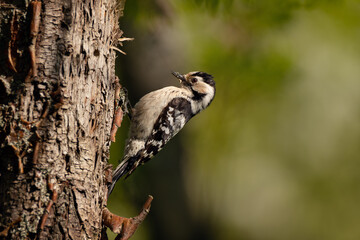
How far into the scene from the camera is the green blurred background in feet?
21.7

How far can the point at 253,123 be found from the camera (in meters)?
12.0

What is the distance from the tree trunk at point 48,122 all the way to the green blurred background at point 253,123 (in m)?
2.11

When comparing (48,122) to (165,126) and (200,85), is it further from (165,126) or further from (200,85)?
(200,85)

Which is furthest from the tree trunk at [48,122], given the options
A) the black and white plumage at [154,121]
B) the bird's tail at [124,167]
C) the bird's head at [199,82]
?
the bird's head at [199,82]

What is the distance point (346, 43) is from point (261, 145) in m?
4.62

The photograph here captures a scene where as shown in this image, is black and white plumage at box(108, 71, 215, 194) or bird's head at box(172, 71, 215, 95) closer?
black and white plumage at box(108, 71, 215, 194)

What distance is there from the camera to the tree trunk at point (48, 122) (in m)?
2.78

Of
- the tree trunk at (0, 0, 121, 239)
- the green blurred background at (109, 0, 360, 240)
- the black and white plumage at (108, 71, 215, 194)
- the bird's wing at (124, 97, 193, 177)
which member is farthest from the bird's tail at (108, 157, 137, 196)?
the tree trunk at (0, 0, 121, 239)

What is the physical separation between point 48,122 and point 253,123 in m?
9.56

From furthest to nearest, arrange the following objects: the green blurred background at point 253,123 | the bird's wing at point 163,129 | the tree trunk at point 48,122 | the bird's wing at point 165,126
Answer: the green blurred background at point 253,123
the bird's wing at point 165,126
the bird's wing at point 163,129
the tree trunk at point 48,122

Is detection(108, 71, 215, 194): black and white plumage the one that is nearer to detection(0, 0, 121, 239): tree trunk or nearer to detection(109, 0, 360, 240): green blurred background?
A: detection(109, 0, 360, 240): green blurred background

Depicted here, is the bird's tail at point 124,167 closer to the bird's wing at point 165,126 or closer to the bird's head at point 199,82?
the bird's wing at point 165,126

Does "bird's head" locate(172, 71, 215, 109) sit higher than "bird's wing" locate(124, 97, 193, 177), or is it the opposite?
"bird's head" locate(172, 71, 215, 109)

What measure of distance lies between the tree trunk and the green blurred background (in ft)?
6.93
